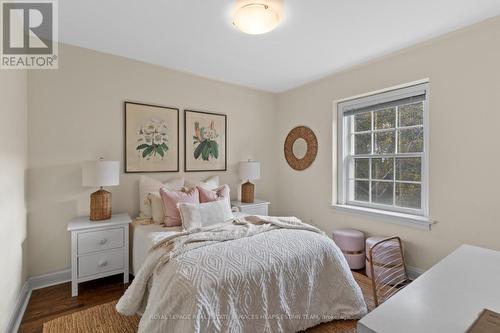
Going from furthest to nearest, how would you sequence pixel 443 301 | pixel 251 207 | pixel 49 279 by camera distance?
pixel 251 207 < pixel 49 279 < pixel 443 301

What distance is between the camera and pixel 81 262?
2.29 meters

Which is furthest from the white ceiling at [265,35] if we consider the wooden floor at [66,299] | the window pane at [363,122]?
the wooden floor at [66,299]

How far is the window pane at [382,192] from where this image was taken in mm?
2980

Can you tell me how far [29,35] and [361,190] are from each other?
4097 millimetres

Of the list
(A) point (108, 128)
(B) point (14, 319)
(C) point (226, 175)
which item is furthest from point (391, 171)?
(B) point (14, 319)

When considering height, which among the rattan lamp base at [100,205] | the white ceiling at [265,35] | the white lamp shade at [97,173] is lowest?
the rattan lamp base at [100,205]

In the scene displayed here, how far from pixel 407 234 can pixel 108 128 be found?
3565 mm

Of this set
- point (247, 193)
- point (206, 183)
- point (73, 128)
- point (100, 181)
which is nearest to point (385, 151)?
point (247, 193)

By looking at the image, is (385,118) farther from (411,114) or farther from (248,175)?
(248,175)

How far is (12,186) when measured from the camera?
1913 millimetres

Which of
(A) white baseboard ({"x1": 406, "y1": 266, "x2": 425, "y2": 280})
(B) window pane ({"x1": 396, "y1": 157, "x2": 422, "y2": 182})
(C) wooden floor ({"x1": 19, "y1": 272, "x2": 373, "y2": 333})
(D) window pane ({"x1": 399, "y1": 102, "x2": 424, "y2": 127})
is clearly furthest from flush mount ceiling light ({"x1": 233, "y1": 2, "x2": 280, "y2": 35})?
(A) white baseboard ({"x1": 406, "y1": 266, "x2": 425, "y2": 280})

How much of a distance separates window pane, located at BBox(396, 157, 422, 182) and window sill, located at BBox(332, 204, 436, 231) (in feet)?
1.40

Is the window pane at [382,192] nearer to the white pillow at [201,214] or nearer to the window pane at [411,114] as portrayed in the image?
the window pane at [411,114]

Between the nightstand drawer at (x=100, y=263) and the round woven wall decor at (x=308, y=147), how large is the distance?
2710 mm
